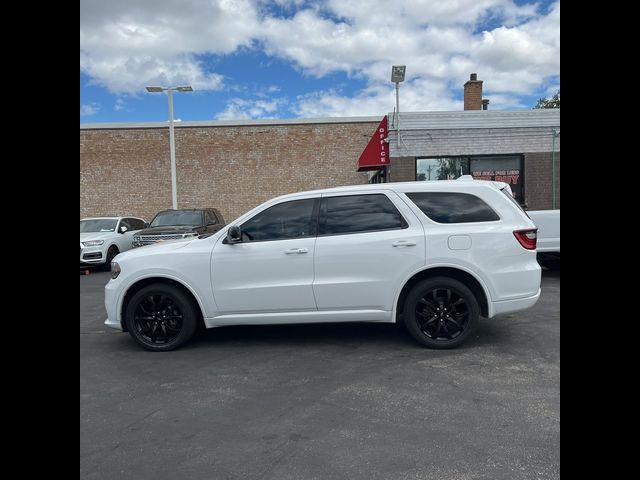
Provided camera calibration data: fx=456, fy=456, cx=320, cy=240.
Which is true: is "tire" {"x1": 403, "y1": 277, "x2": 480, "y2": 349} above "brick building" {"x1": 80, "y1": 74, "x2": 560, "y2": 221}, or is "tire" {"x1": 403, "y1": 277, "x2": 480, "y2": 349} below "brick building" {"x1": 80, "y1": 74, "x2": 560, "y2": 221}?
below

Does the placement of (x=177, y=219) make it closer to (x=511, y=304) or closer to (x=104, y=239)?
(x=104, y=239)

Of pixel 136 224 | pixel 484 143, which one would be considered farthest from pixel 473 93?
pixel 136 224

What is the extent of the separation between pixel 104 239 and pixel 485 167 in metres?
11.9

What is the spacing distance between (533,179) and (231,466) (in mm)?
14166

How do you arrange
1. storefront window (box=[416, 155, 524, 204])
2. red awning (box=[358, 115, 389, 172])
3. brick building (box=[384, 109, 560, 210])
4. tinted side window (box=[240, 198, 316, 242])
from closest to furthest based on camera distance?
tinted side window (box=[240, 198, 316, 242]) → brick building (box=[384, 109, 560, 210]) → red awning (box=[358, 115, 389, 172]) → storefront window (box=[416, 155, 524, 204])

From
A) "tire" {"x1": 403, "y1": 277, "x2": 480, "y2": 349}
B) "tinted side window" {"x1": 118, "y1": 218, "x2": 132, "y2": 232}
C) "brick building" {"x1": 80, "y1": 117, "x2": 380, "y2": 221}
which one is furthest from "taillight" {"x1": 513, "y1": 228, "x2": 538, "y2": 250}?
"brick building" {"x1": 80, "y1": 117, "x2": 380, "y2": 221}

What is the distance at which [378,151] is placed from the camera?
14.9 meters

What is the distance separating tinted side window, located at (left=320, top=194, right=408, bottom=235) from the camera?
5.25 meters

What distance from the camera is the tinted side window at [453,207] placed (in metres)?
5.20

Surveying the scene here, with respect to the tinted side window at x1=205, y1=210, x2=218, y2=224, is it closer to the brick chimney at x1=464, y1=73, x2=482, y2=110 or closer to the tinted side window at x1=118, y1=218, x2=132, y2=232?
the tinted side window at x1=118, y1=218, x2=132, y2=232

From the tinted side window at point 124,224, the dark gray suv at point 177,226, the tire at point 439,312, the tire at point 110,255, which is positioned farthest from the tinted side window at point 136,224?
the tire at point 439,312

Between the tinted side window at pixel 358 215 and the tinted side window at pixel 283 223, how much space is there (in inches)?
6.6

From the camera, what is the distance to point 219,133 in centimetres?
2062

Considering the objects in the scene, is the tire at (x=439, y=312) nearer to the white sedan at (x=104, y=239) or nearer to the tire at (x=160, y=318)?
the tire at (x=160, y=318)
